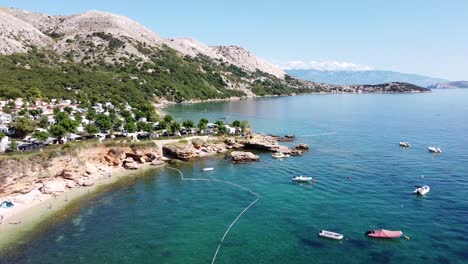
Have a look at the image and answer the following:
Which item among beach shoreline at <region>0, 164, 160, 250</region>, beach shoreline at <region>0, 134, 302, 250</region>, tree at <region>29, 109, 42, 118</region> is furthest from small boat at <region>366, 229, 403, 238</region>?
tree at <region>29, 109, 42, 118</region>

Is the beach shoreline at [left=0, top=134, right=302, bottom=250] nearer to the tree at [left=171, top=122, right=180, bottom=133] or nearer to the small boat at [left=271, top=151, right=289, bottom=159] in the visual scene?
the small boat at [left=271, top=151, right=289, bottom=159]

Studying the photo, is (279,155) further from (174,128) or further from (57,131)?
(57,131)

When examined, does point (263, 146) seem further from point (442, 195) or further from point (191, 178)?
point (442, 195)

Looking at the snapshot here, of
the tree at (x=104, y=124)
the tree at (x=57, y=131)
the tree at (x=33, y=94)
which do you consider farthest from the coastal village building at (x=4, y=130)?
the tree at (x=33, y=94)

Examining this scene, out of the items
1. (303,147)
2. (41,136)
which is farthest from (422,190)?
(41,136)

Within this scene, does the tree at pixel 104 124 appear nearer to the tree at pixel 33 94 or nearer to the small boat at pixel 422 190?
the tree at pixel 33 94

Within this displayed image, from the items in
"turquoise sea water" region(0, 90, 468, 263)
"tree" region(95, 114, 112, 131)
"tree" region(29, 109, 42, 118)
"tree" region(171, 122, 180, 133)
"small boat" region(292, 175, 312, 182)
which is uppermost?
"tree" region(29, 109, 42, 118)

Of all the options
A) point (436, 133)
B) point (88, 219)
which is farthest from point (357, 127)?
point (88, 219)
